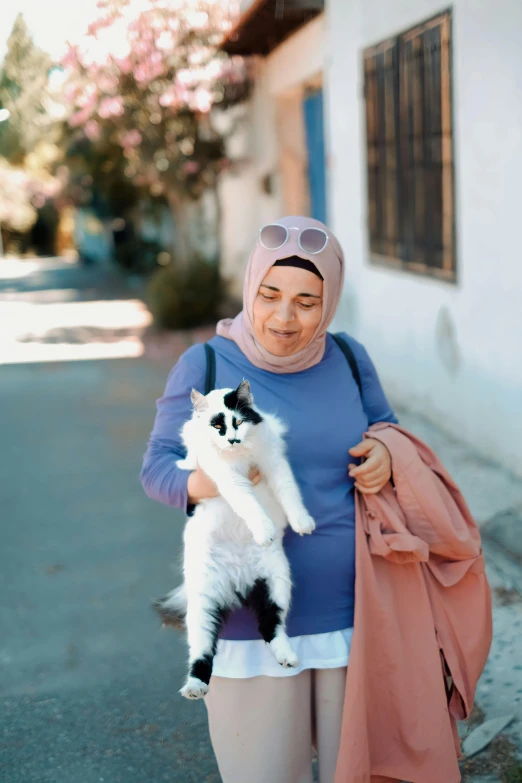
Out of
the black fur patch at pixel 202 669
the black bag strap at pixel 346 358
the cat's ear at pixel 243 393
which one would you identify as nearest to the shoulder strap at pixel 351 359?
the black bag strap at pixel 346 358

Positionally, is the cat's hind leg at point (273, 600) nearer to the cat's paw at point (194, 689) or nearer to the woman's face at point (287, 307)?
the cat's paw at point (194, 689)

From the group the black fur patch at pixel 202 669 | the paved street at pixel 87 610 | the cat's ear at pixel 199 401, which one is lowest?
the paved street at pixel 87 610

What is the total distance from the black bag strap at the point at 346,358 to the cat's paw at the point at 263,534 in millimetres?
436

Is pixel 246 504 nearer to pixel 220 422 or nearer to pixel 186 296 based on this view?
pixel 220 422

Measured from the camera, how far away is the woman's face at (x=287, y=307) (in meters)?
2.46

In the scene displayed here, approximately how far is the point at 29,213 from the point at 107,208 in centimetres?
529

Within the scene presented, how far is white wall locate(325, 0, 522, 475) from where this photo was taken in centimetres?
559

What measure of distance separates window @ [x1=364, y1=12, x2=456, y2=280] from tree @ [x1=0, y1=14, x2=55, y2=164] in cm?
265

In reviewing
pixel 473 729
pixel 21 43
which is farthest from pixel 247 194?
pixel 473 729

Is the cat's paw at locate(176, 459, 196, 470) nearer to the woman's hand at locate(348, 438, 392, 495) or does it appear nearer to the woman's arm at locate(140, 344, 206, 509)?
the woman's arm at locate(140, 344, 206, 509)

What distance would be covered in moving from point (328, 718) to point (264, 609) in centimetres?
39

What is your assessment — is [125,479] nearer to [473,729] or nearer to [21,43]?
[21,43]

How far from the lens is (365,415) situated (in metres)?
2.68

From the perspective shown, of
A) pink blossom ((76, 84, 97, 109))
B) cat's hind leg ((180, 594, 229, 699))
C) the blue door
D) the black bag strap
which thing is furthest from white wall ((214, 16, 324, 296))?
cat's hind leg ((180, 594, 229, 699))
